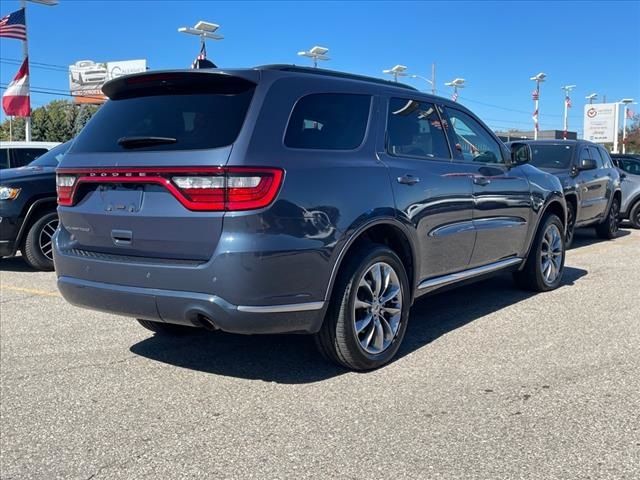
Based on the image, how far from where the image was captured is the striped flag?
19906mm

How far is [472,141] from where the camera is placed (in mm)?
5523

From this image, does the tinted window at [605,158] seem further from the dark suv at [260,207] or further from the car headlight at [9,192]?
the car headlight at [9,192]

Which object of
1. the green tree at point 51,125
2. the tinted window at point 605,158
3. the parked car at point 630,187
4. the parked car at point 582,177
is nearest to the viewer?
the parked car at point 582,177

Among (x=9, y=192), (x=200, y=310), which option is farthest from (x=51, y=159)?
(x=200, y=310)

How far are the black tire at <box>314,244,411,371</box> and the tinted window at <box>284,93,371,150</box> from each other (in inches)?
27.7

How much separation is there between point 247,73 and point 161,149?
66 centimetres

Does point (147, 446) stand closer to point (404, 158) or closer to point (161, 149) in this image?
point (161, 149)

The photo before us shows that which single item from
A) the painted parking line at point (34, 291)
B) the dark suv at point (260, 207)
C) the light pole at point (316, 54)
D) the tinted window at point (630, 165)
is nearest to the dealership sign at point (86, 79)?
Result: the light pole at point (316, 54)

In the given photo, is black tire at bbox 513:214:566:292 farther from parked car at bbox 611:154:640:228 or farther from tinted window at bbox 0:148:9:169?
tinted window at bbox 0:148:9:169

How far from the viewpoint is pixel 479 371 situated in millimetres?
4199

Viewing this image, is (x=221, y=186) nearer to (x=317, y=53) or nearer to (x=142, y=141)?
(x=142, y=141)

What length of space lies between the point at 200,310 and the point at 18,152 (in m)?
8.90

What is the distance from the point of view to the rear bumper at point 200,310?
137 inches

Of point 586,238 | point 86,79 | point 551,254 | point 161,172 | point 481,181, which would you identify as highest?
point 86,79
